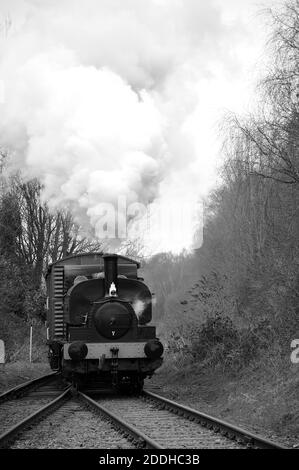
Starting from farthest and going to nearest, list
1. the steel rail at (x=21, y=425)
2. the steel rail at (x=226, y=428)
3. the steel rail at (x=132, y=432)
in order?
the steel rail at (x=21, y=425) → the steel rail at (x=132, y=432) → the steel rail at (x=226, y=428)

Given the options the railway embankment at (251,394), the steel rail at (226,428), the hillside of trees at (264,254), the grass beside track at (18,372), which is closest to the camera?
the steel rail at (226,428)

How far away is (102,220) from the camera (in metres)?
29.4

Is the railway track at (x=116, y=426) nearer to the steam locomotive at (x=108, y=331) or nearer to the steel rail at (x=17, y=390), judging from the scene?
the steel rail at (x=17, y=390)

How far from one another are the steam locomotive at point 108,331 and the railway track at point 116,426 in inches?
27.9

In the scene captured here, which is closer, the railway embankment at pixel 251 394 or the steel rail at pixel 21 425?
the steel rail at pixel 21 425

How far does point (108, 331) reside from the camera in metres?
14.6

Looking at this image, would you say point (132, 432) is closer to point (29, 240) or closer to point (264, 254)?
point (264, 254)

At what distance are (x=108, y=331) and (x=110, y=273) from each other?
1.28m

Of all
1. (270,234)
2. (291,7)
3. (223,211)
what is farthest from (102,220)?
(291,7)

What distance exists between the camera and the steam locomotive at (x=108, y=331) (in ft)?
47.6

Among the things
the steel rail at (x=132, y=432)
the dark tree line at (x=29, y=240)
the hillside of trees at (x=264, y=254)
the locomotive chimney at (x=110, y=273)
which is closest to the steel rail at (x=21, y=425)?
the steel rail at (x=132, y=432)

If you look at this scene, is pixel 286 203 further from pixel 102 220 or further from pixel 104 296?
pixel 102 220

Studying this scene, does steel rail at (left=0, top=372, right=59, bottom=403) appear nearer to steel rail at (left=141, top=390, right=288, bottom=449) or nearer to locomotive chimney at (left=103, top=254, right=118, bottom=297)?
locomotive chimney at (left=103, top=254, right=118, bottom=297)

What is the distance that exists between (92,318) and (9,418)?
11.0 ft
